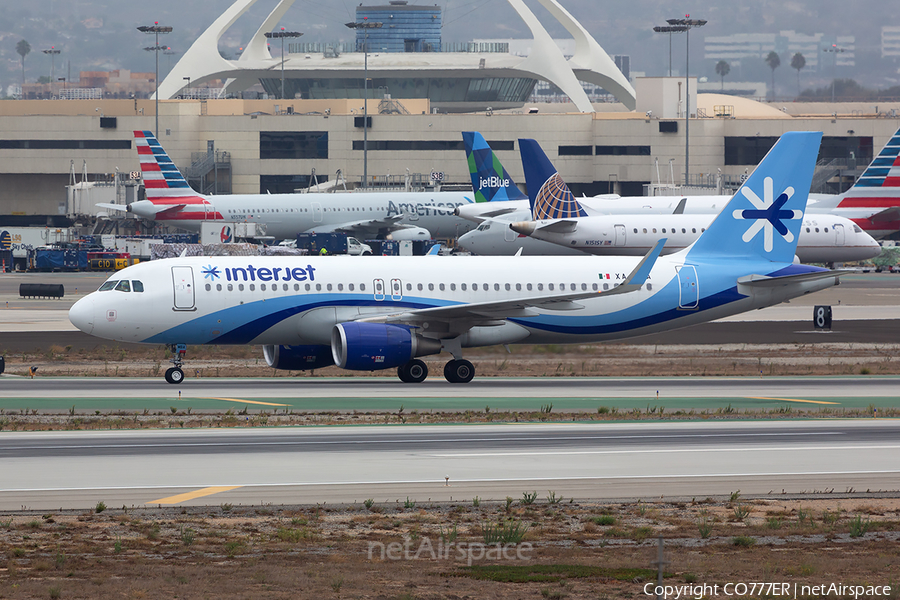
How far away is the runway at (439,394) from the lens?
99.4 feet

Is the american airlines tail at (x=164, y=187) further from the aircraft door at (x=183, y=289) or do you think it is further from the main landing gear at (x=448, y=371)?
the main landing gear at (x=448, y=371)

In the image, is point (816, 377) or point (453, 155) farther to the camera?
point (453, 155)

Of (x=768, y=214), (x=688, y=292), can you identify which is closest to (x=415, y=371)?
(x=688, y=292)

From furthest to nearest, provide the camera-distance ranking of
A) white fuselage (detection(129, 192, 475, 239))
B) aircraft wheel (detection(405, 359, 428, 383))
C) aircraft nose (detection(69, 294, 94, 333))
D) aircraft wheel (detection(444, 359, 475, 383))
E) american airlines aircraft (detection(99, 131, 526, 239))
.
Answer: white fuselage (detection(129, 192, 475, 239)), american airlines aircraft (detection(99, 131, 526, 239)), aircraft wheel (detection(405, 359, 428, 383)), aircraft wheel (detection(444, 359, 475, 383)), aircraft nose (detection(69, 294, 94, 333))

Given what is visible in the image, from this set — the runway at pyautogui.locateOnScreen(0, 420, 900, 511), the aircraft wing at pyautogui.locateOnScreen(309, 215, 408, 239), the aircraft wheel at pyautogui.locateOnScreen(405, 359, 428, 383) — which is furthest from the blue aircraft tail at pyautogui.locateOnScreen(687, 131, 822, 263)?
the aircraft wing at pyautogui.locateOnScreen(309, 215, 408, 239)

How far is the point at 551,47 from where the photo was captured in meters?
183

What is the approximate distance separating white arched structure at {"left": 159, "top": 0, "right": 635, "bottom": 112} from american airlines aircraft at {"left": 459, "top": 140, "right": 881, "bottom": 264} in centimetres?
10271

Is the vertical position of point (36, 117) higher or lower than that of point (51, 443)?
higher

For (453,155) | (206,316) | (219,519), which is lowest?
(219,519)

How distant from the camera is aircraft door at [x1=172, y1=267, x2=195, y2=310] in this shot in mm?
34562

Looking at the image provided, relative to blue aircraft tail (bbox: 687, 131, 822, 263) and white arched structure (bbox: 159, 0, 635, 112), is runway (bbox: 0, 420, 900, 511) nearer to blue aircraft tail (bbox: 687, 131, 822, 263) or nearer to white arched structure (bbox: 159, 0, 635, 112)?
blue aircraft tail (bbox: 687, 131, 822, 263)

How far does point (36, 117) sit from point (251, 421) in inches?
5158

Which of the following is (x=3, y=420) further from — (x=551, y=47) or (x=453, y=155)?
(x=551, y=47)

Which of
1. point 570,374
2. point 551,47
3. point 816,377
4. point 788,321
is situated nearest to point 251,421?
point 570,374
